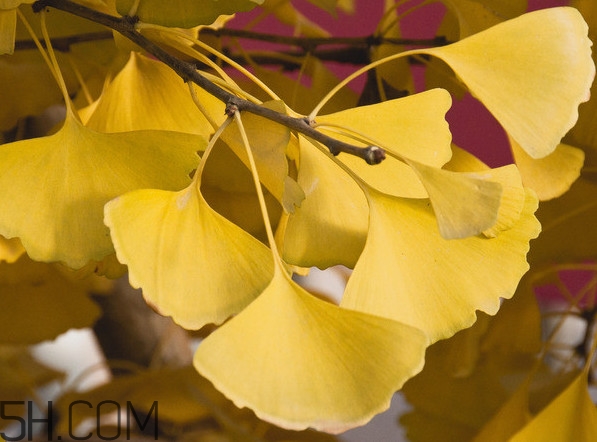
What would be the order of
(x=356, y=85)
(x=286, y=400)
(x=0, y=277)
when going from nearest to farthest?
(x=286, y=400), (x=0, y=277), (x=356, y=85)

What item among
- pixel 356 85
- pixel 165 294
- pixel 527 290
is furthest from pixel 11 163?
pixel 356 85

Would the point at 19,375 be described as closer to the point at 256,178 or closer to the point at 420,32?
the point at 256,178

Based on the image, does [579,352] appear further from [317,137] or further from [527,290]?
[317,137]

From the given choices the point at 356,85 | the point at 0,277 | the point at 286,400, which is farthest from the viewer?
the point at 356,85

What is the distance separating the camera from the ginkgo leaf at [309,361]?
0.11 metres

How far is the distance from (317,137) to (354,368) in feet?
0.11

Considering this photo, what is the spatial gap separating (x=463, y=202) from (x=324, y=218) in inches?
1.3

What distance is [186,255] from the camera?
0.42 ft

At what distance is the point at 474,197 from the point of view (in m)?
0.12

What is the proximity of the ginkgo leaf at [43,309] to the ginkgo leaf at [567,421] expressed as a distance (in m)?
0.15

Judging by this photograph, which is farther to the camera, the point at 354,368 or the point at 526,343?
the point at 526,343

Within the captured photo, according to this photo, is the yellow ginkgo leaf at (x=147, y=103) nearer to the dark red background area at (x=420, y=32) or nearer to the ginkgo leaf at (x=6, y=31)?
the ginkgo leaf at (x=6, y=31)

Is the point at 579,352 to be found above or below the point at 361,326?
below

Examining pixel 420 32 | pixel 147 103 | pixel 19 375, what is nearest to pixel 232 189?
pixel 147 103
